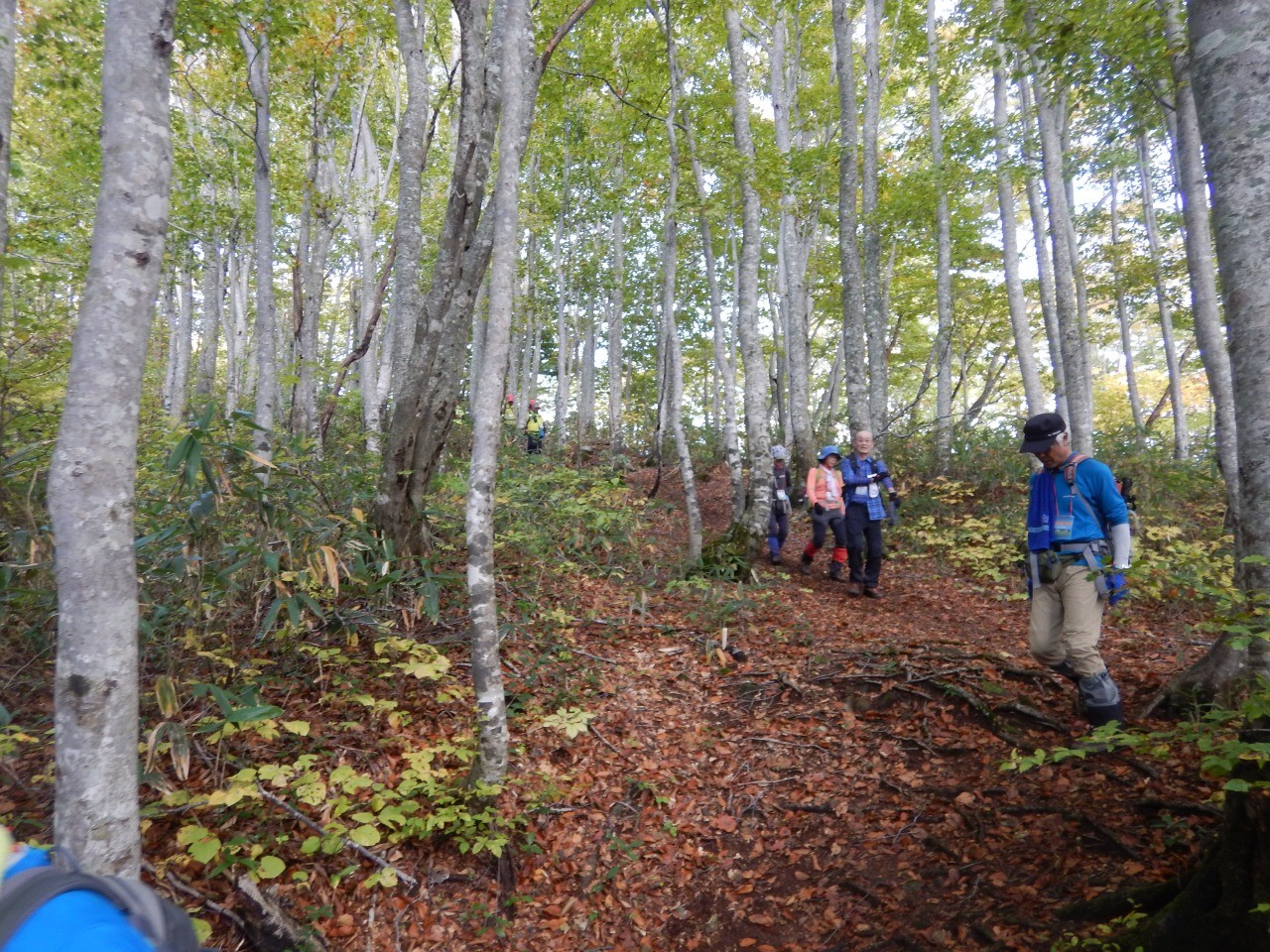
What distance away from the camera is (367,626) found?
4.98 m

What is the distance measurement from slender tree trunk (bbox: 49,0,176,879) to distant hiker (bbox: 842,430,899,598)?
7.07 metres

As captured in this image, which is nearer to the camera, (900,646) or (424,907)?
(424,907)

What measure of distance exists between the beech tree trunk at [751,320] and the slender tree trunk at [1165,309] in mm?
10128

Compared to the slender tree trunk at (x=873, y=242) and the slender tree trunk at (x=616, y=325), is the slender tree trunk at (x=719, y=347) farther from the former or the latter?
the slender tree trunk at (x=616, y=325)

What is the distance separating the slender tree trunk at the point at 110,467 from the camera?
2.29m

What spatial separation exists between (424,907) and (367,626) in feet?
7.36

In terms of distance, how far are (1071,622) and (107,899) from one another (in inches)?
182

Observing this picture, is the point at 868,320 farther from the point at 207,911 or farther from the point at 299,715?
the point at 207,911

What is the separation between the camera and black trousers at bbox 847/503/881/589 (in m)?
7.71

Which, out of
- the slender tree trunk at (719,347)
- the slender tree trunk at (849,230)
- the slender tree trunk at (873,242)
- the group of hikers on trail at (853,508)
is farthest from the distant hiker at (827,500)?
the slender tree trunk at (873,242)

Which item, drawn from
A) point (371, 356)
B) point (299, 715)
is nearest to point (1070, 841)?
point (299, 715)

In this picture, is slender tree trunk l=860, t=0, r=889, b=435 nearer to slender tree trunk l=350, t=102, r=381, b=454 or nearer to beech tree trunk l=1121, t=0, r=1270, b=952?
beech tree trunk l=1121, t=0, r=1270, b=952

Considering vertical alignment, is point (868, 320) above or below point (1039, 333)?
below

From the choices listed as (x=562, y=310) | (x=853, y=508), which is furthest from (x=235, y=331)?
(x=853, y=508)
